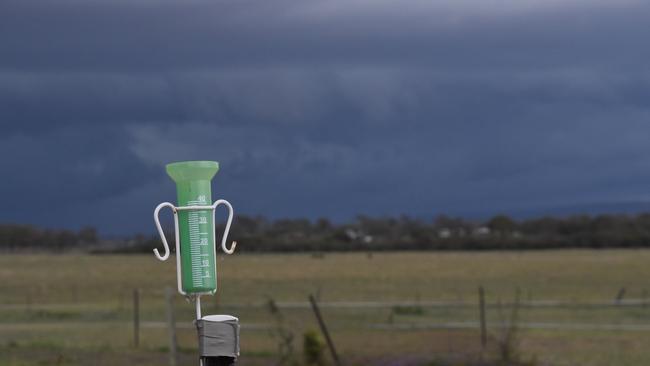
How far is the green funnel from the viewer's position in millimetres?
3666

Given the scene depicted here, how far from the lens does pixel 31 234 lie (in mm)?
135125

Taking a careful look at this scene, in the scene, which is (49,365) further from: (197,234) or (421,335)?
(197,234)

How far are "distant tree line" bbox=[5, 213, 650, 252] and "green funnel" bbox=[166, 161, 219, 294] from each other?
10372 centimetres

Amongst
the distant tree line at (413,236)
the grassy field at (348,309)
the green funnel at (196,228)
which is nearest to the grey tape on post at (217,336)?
the green funnel at (196,228)

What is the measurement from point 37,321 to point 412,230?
10108 centimetres

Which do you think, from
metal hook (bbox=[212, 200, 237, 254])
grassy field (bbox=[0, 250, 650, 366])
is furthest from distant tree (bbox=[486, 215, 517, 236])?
metal hook (bbox=[212, 200, 237, 254])

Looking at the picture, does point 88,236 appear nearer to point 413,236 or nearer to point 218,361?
point 413,236

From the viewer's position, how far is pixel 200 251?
3672 mm

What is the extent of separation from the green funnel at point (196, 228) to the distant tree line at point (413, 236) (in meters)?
104

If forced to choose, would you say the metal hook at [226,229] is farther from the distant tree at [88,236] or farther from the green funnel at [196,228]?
the distant tree at [88,236]

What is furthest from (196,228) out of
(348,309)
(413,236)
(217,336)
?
(413,236)

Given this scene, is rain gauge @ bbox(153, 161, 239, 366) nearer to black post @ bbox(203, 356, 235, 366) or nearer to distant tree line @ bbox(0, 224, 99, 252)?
black post @ bbox(203, 356, 235, 366)

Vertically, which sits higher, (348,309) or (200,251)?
(200,251)

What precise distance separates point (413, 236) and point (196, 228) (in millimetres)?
125485
